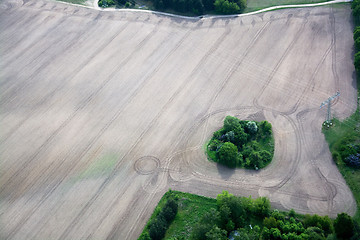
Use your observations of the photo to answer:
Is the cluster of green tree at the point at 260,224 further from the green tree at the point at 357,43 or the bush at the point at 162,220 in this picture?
the green tree at the point at 357,43

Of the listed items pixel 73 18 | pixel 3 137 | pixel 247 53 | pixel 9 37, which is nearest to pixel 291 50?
pixel 247 53

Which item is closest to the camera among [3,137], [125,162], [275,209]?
[275,209]

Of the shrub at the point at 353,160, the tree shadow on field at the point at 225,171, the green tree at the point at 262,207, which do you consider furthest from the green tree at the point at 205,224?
the shrub at the point at 353,160

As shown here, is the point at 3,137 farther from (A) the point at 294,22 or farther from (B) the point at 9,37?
(A) the point at 294,22

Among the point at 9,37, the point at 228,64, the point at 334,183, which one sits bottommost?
the point at 334,183

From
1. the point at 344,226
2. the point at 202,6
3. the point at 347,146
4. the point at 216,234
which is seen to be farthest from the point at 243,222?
the point at 202,6

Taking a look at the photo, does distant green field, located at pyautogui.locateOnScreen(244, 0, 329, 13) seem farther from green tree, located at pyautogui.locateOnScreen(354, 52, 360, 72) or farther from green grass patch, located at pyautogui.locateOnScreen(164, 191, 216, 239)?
green grass patch, located at pyautogui.locateOnScreen(164, 191, 216, 239)

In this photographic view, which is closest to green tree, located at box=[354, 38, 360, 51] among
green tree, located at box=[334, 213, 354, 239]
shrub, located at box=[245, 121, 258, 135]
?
shrub, located at box=[245, 121, 258, 135]
